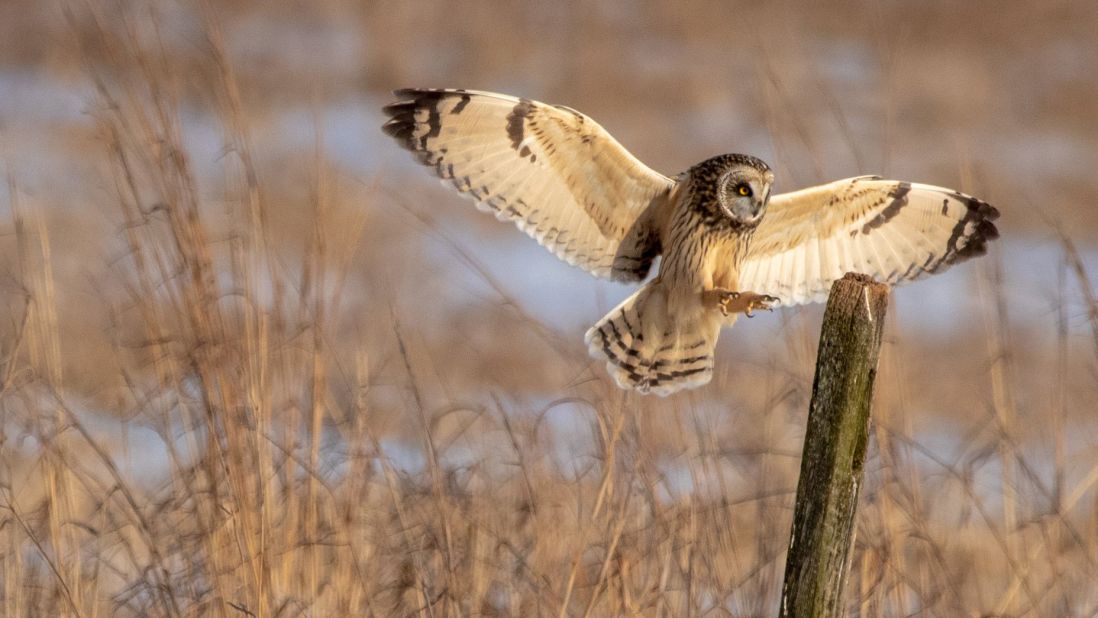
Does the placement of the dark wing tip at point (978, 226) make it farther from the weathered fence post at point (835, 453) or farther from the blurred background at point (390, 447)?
the weathered fence post at point (835, 453)

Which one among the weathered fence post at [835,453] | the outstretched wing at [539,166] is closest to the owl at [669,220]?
the outstretched wing at [539,166]

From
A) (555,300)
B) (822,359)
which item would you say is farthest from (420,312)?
(822,359)

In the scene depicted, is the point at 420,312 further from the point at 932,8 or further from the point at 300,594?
the point at 932,8

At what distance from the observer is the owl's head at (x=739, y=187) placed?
4055 millimetres

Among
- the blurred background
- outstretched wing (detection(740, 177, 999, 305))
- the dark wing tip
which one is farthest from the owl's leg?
the dark wing tip

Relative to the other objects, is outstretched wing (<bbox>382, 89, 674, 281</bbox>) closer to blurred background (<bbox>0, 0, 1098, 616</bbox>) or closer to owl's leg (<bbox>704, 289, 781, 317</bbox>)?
blurred background (<bbox>0, 0, 1098, 616</bbox>)

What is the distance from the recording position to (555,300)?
25.8ft

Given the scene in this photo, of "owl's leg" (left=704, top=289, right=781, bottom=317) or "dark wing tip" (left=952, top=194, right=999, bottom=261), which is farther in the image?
"dark wing tip" (left=952, top=194, right=999, bottom=261)

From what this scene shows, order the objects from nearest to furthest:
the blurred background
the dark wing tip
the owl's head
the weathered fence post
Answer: the weathered fence post < the blurred background < the owl's head < the dark wing tip

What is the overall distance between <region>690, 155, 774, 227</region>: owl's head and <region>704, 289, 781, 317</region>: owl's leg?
189 mm

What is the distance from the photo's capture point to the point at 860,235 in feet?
14.4

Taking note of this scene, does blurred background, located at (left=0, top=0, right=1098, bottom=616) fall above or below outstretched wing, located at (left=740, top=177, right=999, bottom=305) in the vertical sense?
below

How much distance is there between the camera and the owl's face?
4.05 meters

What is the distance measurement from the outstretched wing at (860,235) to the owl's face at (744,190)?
16 cm
